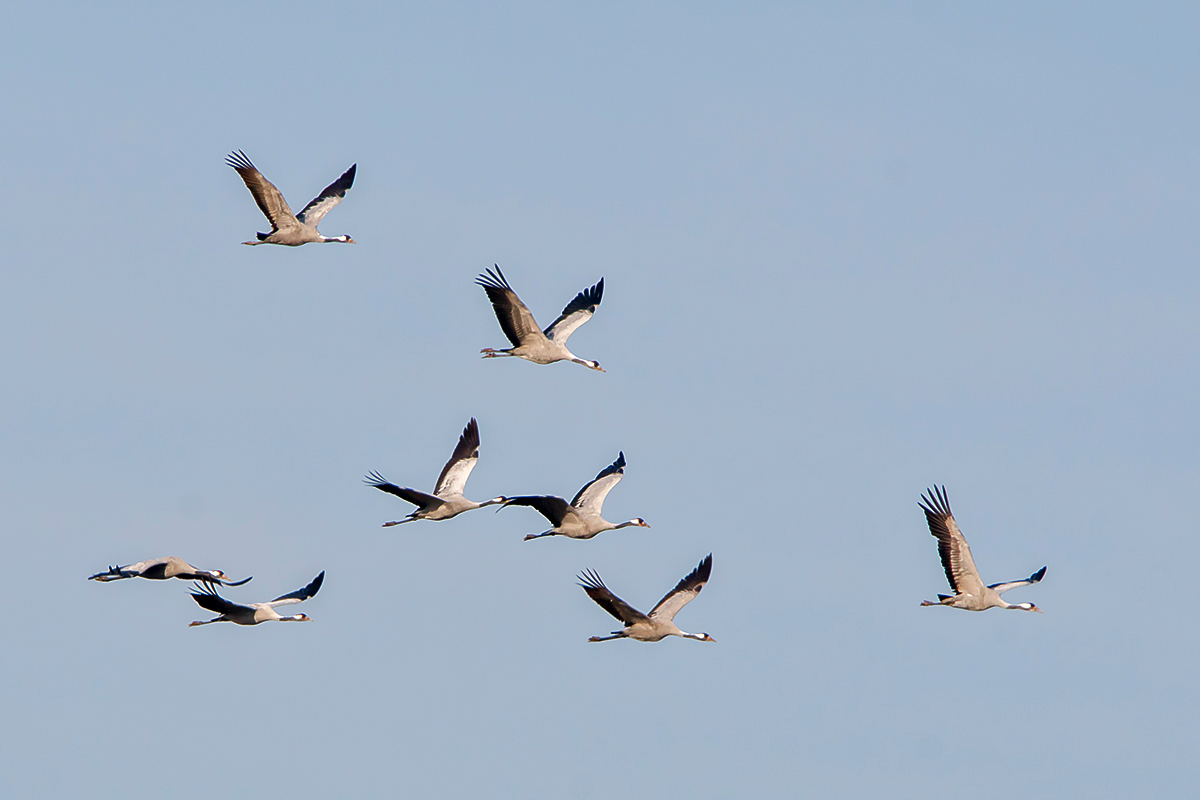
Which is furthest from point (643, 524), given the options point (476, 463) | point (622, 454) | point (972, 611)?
point (972, 611)

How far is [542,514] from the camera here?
93.1 feet

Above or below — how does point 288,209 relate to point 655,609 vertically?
above

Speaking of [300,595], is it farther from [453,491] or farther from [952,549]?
[952,549]

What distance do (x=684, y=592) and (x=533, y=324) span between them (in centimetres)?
570

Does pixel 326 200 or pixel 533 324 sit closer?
pixel 533 324

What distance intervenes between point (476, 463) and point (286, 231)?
6.10 metres

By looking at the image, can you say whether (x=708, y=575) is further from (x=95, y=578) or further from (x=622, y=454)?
(x=95, y=578)

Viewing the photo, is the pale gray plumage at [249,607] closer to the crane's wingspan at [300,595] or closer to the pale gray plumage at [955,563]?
the crane's wingspan at [300,595]

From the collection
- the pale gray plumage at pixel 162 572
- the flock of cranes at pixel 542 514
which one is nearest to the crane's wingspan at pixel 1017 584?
the flock of cranes at pixel 542 514

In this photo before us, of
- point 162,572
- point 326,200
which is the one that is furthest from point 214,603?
point 326,200

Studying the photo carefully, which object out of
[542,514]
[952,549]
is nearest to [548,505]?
[542,514]

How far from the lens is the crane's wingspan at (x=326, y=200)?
107 feet

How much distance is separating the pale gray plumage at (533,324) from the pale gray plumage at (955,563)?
7.57 meters

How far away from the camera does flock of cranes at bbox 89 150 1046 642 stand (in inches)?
1027
